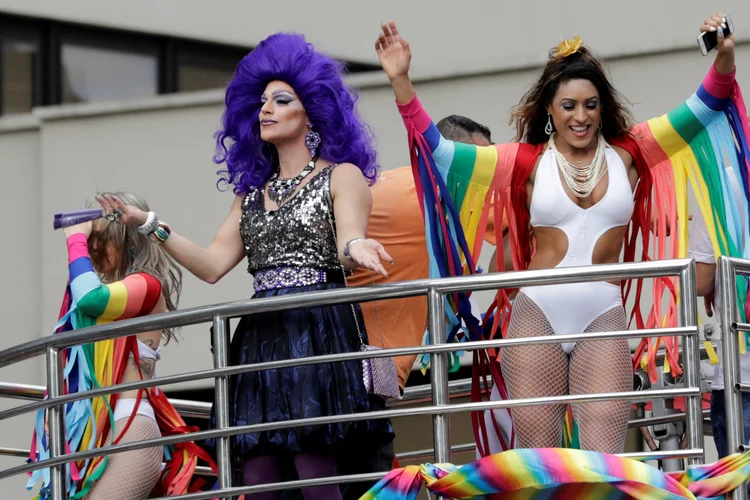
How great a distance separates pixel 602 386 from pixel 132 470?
167 centimetres

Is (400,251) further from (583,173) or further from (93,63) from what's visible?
(93,63)

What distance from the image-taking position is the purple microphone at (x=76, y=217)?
4824mm

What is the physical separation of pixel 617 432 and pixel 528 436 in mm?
278

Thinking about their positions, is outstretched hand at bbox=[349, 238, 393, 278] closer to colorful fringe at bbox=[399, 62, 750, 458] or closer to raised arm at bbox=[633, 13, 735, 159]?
colorful fringe at bbox=[399, 62, 750, 458]

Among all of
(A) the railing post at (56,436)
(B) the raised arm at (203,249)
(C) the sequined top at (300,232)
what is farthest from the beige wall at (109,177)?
(A) the railing post at (56,436)

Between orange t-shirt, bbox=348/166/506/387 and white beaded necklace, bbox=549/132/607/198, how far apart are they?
84 cm

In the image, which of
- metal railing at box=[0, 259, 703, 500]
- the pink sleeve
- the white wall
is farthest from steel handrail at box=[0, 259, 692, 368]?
the white wall

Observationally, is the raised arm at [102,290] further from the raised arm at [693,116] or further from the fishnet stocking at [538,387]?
the raised arm at [693,116]

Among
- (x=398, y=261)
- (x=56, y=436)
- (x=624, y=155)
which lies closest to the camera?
(x=56, y=436)

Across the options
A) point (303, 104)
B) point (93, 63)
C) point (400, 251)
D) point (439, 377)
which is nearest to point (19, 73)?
point (93, 63)

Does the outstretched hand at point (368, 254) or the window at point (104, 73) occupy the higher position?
the window at point (104, 73)

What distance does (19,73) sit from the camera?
1063cm

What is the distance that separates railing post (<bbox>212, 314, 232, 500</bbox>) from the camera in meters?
4.31

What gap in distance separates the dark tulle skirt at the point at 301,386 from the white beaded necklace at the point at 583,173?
823 mm
